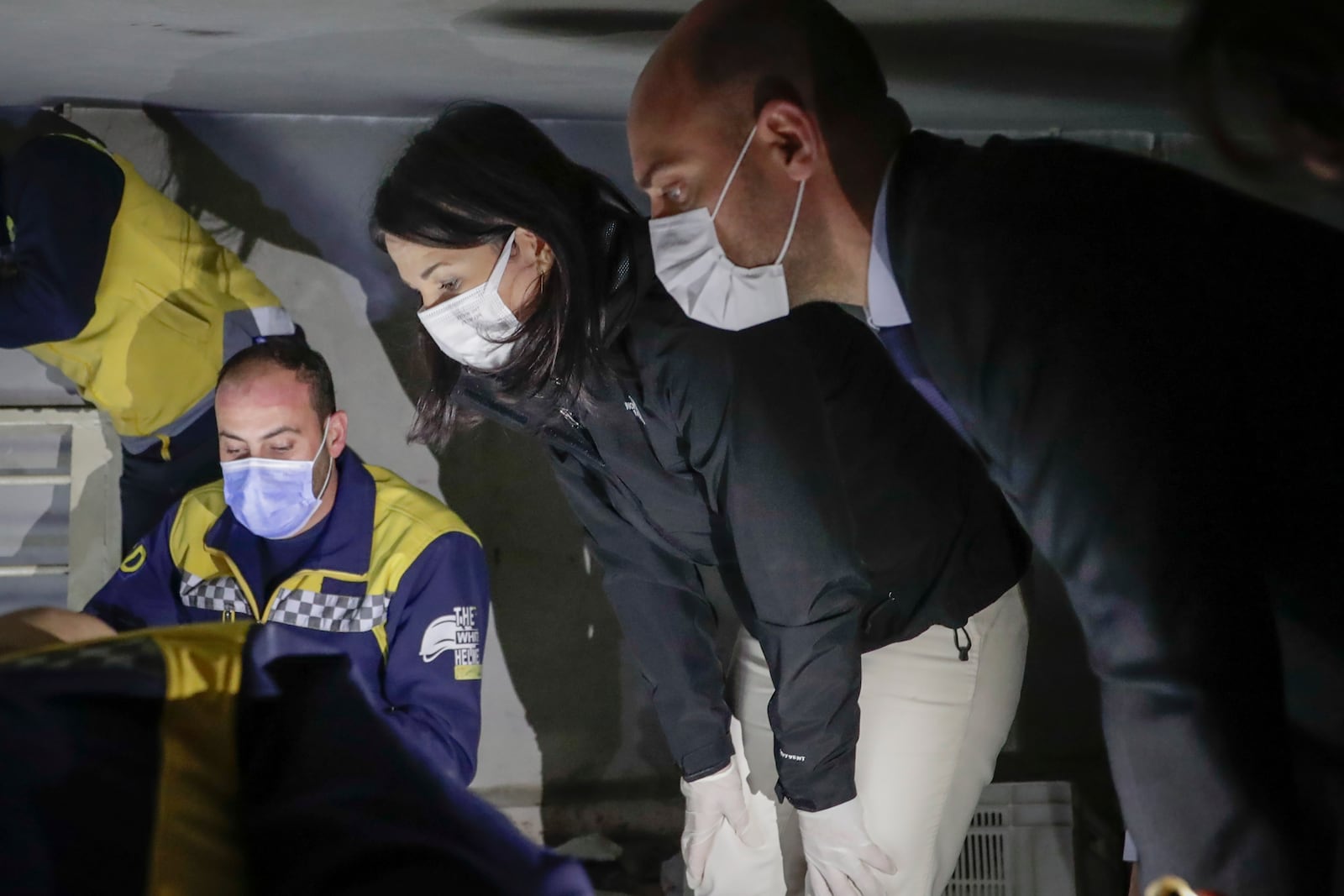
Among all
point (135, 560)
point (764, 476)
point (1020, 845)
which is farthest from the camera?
point (1020, 845)

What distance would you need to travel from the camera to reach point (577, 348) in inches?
43.4

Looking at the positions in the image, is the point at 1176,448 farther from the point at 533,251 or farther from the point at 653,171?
the point at 533,251

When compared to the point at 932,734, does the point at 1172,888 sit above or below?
above

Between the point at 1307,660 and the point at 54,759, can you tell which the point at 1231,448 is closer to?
the point at 1307,660

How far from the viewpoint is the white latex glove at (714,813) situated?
1.31m

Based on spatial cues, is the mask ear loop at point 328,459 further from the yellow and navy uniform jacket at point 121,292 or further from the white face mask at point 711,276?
the white face mask at point 711,276

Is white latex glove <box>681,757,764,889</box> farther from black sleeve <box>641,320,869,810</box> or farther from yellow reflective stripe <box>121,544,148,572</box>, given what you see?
yellow reflective stripe <box>121,544,148,572</box>

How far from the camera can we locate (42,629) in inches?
26.7

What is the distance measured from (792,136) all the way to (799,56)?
0.07 metres

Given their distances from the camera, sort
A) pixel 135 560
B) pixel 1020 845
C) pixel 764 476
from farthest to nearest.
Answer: pixel 1020 845
pixel 135 560
pixel 764 476

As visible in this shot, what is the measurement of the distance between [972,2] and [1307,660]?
771 millimetres

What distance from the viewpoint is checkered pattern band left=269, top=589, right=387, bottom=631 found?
149 cm

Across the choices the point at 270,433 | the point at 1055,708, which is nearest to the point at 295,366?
the point at 270,433

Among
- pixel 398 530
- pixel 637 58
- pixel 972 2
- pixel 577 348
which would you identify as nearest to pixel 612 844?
pixel 398 530
